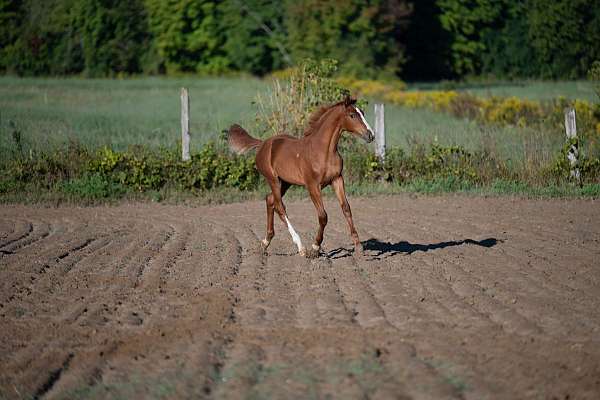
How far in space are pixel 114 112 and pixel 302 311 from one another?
106 ft

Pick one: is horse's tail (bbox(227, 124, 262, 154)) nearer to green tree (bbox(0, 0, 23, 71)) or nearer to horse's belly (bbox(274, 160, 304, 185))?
horse's belly (bbox(274, 160, 304, 185))

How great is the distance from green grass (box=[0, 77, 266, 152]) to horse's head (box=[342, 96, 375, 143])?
967 centimetres

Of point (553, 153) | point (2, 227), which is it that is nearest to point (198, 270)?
point (2, 227)

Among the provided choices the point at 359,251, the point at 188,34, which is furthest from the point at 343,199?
the point at 188,34

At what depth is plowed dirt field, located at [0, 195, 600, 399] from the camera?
613 cm

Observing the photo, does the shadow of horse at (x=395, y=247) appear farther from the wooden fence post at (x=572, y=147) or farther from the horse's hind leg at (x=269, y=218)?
the wooden fence post at (x=572, y=147)

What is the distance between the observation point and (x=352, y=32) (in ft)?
203

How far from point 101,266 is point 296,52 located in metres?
55.3

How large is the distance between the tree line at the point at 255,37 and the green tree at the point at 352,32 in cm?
31

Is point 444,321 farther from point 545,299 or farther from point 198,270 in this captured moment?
point 198,270

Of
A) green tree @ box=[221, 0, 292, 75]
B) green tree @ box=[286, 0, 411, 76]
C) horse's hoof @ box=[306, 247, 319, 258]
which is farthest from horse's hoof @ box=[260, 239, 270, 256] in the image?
green tree @ box=[221, 0, 292, 75]

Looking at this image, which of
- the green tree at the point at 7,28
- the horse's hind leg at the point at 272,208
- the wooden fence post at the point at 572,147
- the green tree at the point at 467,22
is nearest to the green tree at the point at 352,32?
the green tree at the point at 467,22

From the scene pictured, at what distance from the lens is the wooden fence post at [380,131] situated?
18.2 meters

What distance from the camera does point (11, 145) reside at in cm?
1970
